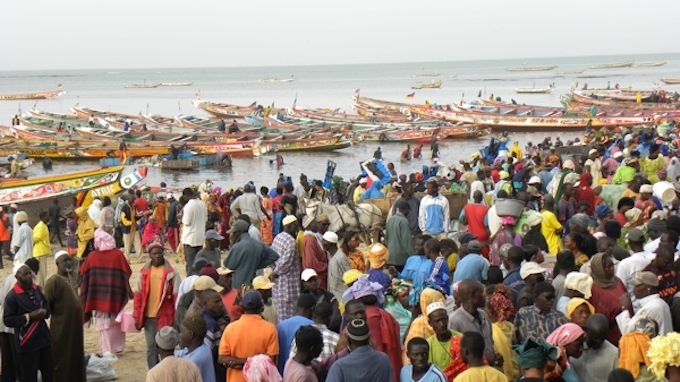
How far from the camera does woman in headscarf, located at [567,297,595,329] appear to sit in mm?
6719

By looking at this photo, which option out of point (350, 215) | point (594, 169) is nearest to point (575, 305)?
point (350, 215)

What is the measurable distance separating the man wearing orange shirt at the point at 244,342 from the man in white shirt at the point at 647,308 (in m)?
2.44

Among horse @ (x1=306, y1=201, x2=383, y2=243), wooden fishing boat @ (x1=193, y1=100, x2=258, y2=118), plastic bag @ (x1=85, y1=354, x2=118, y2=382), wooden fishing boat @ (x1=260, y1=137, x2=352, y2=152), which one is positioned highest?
horse @ (x1=306, y1=201, x2=383, y2=243)

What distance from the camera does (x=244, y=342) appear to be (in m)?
6.55

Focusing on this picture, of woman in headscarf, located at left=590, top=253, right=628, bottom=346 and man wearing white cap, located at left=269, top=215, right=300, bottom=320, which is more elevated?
woman in headscarf, located at left=590, top=253, right=628, bottom=346

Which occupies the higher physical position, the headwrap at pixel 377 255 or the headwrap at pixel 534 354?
the headwrap at pixel 534 354

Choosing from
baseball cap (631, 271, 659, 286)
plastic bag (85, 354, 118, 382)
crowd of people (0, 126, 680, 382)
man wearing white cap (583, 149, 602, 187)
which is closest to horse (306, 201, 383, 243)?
crowd of people (0, 126, 680, 382)

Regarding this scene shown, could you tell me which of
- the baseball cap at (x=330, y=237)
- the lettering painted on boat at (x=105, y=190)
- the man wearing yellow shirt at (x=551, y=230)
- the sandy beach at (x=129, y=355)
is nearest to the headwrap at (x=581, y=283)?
the baseball cap at (x=330, y=237)

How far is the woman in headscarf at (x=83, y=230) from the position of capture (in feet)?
47.1

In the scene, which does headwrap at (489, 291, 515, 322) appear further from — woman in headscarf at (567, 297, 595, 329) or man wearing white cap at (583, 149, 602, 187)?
man wearing white cap at (583, 149, 602, 187)

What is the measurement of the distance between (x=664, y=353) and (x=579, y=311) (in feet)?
4.49

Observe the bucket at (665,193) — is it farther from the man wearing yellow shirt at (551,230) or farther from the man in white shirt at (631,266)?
the man in white shirt at (631,266)

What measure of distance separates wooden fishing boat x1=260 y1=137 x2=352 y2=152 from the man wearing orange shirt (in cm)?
3312

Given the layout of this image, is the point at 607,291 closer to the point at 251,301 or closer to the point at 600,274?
the point at 600,274
